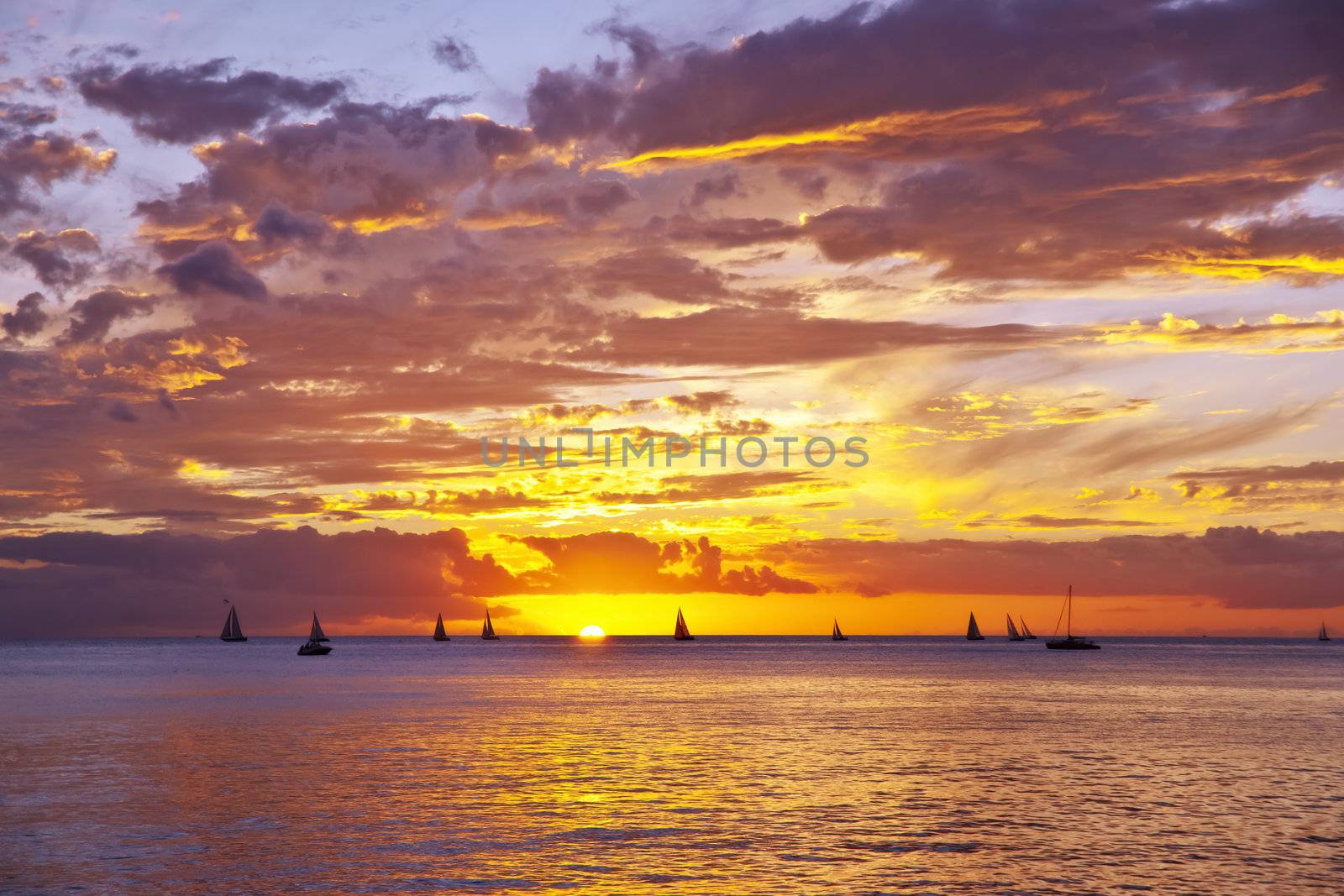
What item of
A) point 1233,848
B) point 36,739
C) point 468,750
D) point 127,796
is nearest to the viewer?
point 1233,848

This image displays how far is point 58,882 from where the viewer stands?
124 feet

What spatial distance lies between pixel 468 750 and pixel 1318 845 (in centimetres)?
4705

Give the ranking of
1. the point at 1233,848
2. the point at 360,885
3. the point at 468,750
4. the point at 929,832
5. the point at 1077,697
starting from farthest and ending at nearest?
the point at 1077,697 < the point at 468,750 < the point at 929,832 < the point at 1233,848 < the point at 360,885

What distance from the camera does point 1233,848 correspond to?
43.0m

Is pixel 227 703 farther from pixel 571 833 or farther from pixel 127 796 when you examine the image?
pixel 571 833

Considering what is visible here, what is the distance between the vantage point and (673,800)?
5325cm

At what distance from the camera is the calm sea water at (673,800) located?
128ft

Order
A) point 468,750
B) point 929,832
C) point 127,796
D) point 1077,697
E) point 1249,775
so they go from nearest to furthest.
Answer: point 929,832
point 127,796
point 1249,775
point 468,750
point 1077,697

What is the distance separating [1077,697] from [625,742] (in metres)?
69.2

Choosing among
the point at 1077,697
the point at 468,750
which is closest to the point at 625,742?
the point at 468,750

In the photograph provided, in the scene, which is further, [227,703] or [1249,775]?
[227,703]

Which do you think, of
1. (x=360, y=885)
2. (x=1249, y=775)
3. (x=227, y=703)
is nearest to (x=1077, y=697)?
(x=1249, y=775)

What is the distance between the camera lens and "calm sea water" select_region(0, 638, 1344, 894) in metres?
39.1

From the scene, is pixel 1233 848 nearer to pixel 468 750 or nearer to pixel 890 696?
pixel 468 750
